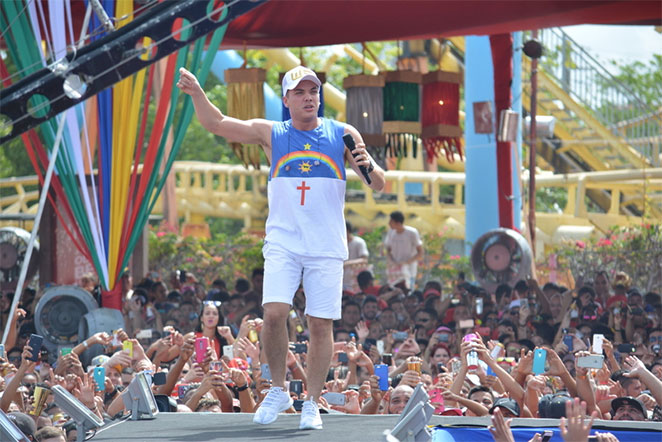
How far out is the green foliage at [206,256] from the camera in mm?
15406

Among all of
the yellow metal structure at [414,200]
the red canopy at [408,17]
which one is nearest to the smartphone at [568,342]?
the red canopy at [408,17]

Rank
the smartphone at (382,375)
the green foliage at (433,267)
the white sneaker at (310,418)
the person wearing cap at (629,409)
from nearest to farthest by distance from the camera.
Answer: the white sneaker at (310,418) → the person wearing cap at (629,409) → the smartphone at (382,375) → the green foliage at (433,267)

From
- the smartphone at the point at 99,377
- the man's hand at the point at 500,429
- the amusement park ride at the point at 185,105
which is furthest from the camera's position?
the amusement park ride at the point at 185,105

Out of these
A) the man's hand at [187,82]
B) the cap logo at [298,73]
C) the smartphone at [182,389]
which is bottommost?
the smartphone at [182,389]

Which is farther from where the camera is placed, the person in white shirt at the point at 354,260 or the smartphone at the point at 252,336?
the person in white shirt at the point at 354,260

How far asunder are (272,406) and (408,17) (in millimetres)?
7397

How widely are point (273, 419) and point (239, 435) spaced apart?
1.51 feet

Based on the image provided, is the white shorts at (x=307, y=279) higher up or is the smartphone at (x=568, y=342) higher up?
the white shorts at (x=307, y=279)

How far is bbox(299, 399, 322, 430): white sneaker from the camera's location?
5.43 meters

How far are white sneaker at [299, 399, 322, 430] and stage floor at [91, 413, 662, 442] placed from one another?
0.04 m

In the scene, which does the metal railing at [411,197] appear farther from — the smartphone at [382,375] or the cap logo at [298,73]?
the cap logo at [298,73]

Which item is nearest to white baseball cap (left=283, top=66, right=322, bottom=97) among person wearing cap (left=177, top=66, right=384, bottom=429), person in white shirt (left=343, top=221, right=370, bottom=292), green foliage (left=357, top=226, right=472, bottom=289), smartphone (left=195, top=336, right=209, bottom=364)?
person wearing cap (left=177, top=66, right=384, bottom=429)

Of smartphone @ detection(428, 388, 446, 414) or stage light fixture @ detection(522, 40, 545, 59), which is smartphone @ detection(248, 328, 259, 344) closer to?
smartphone @ detection(428, 388, 446, 414)

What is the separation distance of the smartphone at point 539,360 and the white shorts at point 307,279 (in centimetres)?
163
